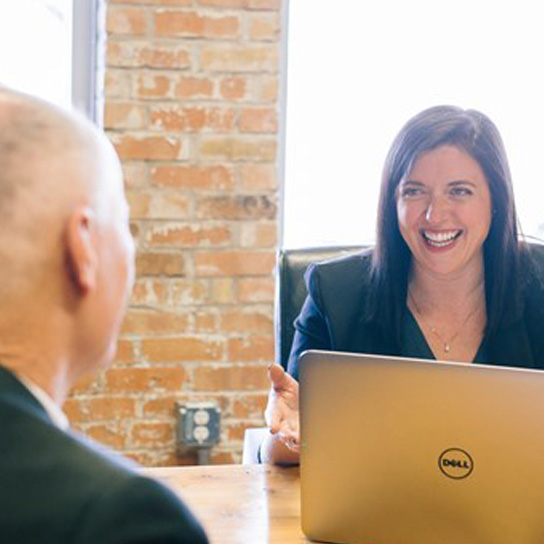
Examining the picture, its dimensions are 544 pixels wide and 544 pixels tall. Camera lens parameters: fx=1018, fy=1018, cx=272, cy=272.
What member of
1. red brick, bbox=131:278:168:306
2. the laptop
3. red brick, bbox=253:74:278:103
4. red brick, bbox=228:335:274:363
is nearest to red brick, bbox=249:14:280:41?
red brick, bbox=253:74:278:103

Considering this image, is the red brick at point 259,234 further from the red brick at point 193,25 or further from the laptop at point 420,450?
the laptop at point 420,450

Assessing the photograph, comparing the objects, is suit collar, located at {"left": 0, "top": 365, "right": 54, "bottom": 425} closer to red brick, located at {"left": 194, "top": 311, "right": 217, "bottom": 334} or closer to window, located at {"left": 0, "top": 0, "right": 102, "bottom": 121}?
red brick, located at {"left": 194, "top": 311, "right": 217, "bottom": 334}

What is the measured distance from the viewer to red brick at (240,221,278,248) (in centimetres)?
280

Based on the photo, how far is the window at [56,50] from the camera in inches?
111

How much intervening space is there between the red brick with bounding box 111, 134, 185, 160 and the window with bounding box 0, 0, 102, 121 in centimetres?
16

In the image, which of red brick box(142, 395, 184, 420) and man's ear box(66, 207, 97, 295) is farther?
red brick box(142, 395, 184, 420)

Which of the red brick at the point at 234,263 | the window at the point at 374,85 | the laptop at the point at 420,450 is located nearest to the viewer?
the laptop at the point at 420,450

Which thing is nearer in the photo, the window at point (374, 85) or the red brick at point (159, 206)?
the red brick at point (159, 206)

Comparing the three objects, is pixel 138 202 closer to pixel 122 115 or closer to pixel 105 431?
pixel 122 115

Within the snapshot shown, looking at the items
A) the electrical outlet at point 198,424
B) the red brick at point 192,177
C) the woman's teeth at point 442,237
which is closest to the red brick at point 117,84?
the red brick at point 192,177

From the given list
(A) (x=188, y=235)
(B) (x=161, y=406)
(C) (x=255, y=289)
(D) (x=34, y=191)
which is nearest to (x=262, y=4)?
(A) (x=188, y=235)

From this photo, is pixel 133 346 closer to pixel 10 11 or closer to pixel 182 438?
pixel 182 438

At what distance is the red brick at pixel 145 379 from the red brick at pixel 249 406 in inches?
→ 6.5

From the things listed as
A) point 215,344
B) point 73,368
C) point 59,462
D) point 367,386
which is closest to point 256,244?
point 215,344
